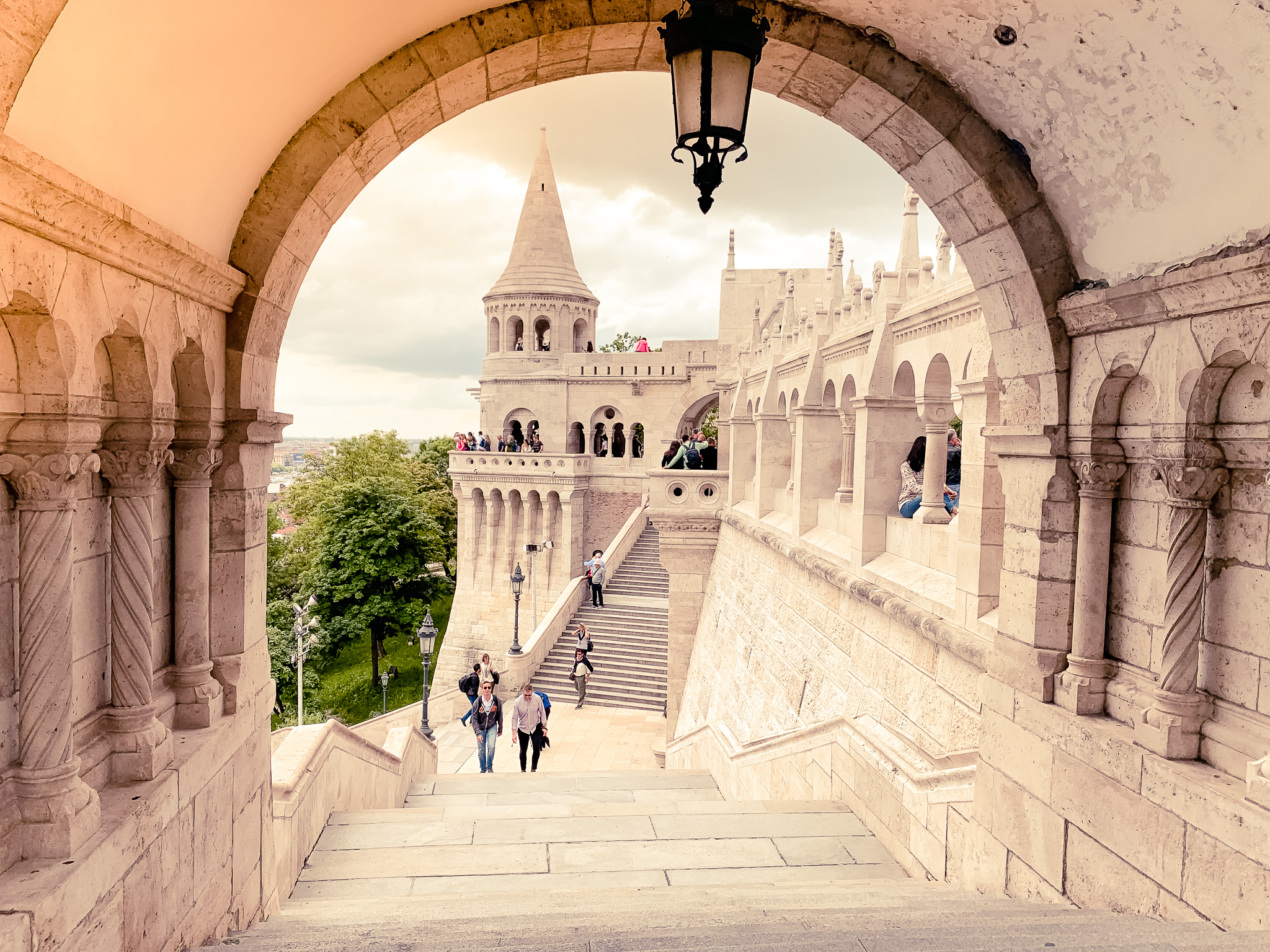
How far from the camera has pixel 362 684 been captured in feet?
85.6

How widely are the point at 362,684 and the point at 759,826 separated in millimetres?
23330

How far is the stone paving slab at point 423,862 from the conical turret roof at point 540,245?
2824 cm

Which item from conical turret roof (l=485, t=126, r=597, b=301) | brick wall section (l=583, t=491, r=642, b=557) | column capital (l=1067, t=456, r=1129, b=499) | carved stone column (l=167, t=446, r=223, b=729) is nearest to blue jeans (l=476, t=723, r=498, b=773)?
carved stone column (l=167, t=446, r=223, b=729)

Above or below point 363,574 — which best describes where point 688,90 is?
above

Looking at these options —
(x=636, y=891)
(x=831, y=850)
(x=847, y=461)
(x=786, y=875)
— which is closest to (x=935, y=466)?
(x=847, y=461)

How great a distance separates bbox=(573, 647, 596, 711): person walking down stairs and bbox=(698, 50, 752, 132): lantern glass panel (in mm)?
15286

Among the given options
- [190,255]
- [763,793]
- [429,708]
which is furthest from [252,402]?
[429,708]

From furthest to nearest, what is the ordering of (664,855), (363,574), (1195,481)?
(363,574) < (664,855) < (1195,481)

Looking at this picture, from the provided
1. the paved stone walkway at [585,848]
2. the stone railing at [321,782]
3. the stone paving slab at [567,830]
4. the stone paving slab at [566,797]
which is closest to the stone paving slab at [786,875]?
the paved stone walkway at [585,848]

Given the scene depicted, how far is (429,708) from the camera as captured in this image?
19.0 meters

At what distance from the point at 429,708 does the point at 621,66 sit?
1761 centimetres

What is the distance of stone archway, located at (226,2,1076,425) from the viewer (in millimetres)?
3508

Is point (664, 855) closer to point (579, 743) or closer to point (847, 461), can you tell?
point (847, 461)

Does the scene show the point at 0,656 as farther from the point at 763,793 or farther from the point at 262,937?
the point at 763,793
